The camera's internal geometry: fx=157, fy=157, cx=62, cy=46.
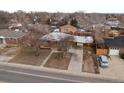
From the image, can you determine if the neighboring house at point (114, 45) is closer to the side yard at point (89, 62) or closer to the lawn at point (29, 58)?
the side yard at point (89, 62)

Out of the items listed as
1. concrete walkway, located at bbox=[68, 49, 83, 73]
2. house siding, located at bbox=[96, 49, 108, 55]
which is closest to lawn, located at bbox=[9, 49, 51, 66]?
concrete walkway, located at bbox=[68, 49, 83, 73]

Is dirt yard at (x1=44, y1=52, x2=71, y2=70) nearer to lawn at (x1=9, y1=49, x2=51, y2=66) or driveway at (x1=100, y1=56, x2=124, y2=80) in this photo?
lawn at (x1=9, y1=49, x2=51, y2=66)

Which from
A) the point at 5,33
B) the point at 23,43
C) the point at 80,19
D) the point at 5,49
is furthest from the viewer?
the point at 80,19

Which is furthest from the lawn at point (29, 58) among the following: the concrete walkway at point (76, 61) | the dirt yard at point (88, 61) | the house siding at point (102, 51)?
the house siding at point (102, 51)

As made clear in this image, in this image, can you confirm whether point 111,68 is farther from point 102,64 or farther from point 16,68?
point 16,68

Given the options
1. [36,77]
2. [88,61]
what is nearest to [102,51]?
[88,61]

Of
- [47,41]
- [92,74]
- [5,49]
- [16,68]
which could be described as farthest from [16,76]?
[47,41]

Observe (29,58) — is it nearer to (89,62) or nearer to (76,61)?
(76,61)
